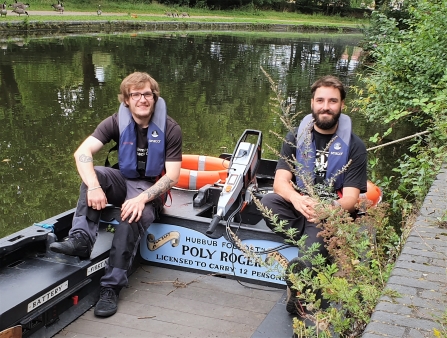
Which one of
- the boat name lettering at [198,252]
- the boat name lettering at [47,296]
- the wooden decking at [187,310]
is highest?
the boat name lettering at [47,296]

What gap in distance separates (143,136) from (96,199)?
0.65 meters

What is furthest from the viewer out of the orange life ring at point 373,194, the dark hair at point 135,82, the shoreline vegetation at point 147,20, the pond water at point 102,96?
the shoreline vegetation at point 147,20

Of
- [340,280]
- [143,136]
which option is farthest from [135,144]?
[340,280]

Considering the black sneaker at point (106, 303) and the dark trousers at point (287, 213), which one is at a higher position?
the dark trousers at point (287, 213)

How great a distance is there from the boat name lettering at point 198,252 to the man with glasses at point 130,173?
0.34m

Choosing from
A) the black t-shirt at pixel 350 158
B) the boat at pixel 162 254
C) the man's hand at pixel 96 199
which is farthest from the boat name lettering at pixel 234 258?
the man's hand at pixel 96 199

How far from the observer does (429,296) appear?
249 centimetres

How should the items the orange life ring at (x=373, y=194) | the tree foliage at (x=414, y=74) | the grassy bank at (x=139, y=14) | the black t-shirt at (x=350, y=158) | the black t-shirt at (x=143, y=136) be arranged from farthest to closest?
the grassy bank at (x=139, y=14), the tree foliage at (x=414, y=74), the orange life ring at (x=373, y=194), the black t-shirt at (x=143, y=136), the black t-shirt at (x=350, y=158)

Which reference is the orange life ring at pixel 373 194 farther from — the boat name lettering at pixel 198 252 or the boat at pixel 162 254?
the boat name lettering at pixel 198 252

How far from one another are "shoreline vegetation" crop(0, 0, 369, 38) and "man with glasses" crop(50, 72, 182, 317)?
21.3m

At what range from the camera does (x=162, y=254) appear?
413cm

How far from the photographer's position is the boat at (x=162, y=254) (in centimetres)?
310

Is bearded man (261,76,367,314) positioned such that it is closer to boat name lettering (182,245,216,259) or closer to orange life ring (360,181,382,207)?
boat name lettering (182,245,216,259)

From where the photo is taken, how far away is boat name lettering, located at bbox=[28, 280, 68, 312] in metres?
2.98
